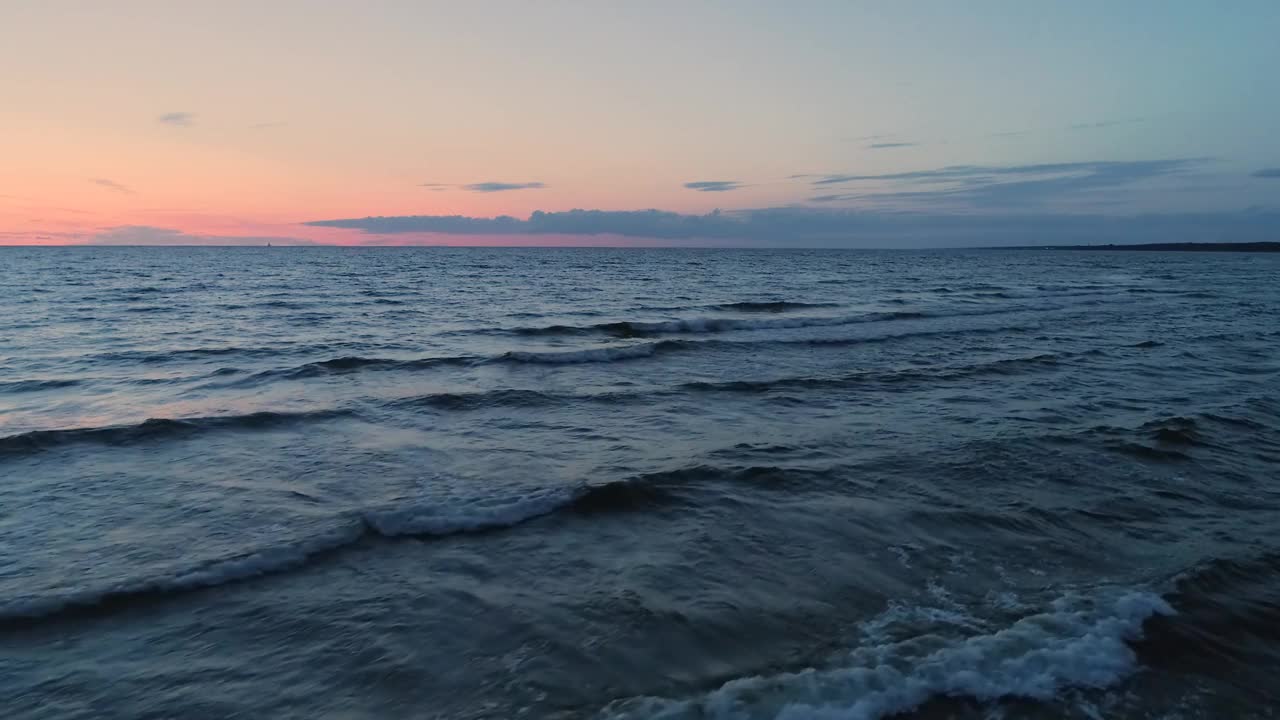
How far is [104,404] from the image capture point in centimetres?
1487

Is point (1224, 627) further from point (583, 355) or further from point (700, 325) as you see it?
point (700, 325)

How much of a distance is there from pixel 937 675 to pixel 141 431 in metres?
13.6

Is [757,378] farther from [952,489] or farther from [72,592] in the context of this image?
[72,592]

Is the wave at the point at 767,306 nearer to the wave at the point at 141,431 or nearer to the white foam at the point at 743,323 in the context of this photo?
the white foam at the point at 743,323

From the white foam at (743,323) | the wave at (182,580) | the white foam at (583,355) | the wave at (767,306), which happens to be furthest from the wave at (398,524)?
the wave at (767,306)

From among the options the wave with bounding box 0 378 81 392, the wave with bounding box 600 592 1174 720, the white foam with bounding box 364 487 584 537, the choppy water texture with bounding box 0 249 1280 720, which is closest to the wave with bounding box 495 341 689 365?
the choppy water texture with bounding box 0 249 1280 720

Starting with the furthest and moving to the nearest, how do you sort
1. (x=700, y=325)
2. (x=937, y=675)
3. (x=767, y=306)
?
(x=767, y=306) < (x=700, y=325) < (x=937, y=675)

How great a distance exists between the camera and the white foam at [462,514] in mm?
8586

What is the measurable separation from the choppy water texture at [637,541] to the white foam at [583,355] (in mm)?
1536

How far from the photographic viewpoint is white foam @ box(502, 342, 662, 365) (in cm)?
2116

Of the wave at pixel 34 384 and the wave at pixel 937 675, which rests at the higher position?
the wave at pixel 34 384

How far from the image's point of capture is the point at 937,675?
5.43 meters

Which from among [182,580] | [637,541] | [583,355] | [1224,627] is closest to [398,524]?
[182,580]

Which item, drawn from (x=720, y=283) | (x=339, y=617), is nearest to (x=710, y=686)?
(x=339, y=617)
